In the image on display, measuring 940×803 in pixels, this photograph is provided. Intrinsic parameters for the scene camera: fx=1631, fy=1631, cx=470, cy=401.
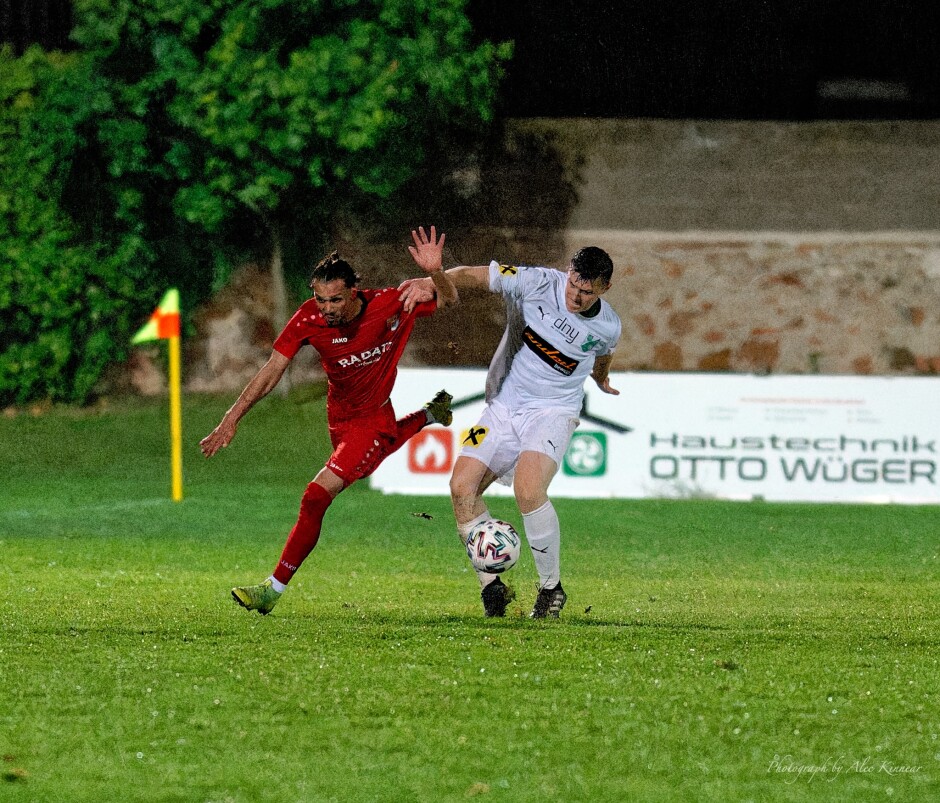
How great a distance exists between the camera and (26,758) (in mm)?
5312

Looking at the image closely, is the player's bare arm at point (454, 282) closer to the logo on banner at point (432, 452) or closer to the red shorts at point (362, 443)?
the red shorts at point (362, 443)

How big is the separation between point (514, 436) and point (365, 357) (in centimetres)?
89

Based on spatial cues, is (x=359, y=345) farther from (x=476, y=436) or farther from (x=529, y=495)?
(x=529, y=495)

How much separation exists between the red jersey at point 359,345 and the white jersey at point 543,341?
0.44m

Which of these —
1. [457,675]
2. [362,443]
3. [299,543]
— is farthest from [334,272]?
[457,675]

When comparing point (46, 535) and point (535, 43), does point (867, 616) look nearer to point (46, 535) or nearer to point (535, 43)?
point (46, 535)

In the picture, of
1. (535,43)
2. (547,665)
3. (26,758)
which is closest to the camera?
(26,758)

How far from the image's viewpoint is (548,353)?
8.53 m

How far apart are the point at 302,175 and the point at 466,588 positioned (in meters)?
13.7

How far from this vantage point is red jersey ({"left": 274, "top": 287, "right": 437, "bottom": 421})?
841 cm

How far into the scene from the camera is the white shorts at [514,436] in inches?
333

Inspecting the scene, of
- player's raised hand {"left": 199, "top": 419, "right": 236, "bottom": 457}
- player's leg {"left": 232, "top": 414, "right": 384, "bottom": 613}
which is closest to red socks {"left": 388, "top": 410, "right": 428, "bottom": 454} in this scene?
player's leg {"left": 232, "top": 414, "right": 384, "bottom": 613}

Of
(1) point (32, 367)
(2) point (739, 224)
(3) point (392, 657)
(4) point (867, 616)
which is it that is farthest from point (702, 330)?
(3) point (392, 657)

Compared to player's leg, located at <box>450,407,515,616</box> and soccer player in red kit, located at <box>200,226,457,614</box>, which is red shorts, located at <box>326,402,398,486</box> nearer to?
soccer player in red kit, located at <box>200,226,457,614</box>
